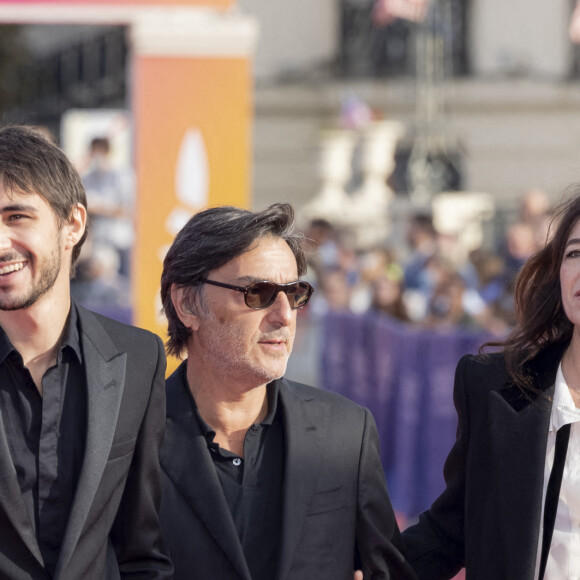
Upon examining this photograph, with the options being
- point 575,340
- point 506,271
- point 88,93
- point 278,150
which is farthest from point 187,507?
point 278,150

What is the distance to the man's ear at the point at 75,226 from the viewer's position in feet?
10.3

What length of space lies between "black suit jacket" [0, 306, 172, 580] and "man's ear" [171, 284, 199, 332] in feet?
1.01

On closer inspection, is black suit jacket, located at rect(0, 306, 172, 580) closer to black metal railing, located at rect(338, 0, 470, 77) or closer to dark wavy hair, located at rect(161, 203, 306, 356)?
dark wavy hair, located at rect(161, 203, 306, 356)

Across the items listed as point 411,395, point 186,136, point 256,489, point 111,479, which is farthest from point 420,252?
point 111,479

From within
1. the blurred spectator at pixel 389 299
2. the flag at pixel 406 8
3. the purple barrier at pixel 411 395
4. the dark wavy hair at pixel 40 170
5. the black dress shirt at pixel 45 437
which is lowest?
the purple barrier at pixel 411 395

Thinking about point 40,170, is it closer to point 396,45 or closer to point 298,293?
point 298,293

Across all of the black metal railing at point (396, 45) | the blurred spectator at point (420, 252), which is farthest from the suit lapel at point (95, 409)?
the black metal railing at point (396, 45)

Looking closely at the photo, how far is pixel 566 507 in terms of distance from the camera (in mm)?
3285

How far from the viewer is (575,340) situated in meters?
3.50

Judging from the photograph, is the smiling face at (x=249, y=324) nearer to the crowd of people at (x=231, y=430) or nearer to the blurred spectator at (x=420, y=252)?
the crowd of people at (x=231, y=430)

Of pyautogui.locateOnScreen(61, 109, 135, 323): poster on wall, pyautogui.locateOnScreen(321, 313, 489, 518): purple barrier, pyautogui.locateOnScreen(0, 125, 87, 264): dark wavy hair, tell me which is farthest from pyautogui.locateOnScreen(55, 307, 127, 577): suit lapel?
pyautogui.locateOnScreen(61, 109, 135, 323): poster on wall

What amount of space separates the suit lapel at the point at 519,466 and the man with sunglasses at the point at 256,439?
1.14 ft

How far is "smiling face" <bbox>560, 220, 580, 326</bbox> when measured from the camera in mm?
3365

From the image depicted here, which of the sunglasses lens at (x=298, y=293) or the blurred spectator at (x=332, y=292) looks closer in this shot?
the sunglasses lens at (x=298, y=293)
